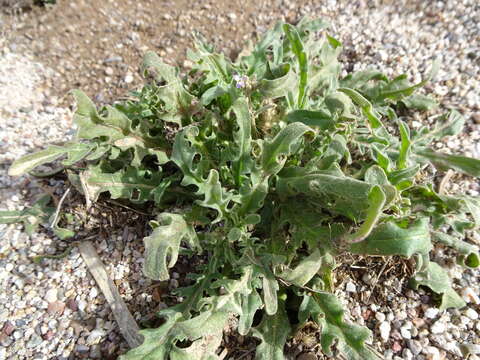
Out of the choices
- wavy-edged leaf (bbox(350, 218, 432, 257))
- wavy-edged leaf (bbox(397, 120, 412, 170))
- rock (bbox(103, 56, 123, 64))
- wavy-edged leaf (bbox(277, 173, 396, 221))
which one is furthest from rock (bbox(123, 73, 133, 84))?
wavy-edged leaf (bbox(350, 218, 432, 257))

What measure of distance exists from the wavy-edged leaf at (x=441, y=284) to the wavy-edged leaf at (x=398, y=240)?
516 mm

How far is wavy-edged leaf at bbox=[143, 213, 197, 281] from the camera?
1892 millimetres

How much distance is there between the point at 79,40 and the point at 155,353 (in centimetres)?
338

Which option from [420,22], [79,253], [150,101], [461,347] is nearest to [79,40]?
[150,101]

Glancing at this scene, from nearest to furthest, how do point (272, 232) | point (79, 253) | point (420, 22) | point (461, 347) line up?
point (461, 347)
point (272, 232)
point (79, 253)
point (420, 22)

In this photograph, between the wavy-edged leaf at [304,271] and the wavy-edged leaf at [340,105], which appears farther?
the wavy-edged leaf at [340,105]

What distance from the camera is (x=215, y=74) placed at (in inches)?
111

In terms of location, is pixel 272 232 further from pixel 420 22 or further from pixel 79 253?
pixel 420 22

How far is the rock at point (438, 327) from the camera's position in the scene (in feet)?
7.72

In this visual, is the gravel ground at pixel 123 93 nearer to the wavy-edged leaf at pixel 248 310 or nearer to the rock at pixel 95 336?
the rock at pixel 95 336

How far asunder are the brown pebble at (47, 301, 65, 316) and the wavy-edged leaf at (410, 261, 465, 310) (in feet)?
6.96

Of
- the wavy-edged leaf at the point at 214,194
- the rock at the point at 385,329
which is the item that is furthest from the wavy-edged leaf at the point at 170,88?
the rock at the point at 385,329

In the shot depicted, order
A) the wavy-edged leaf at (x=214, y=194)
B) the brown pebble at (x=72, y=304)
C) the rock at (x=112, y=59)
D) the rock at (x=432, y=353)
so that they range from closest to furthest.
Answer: the wavy-edged leaf at (x=214, y=194)
the rock at (x=432, y=353)
the brown pebble at (x=72, y=304)
the rock at (x=112, y=59)

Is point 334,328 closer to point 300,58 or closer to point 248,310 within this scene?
point 248,310
